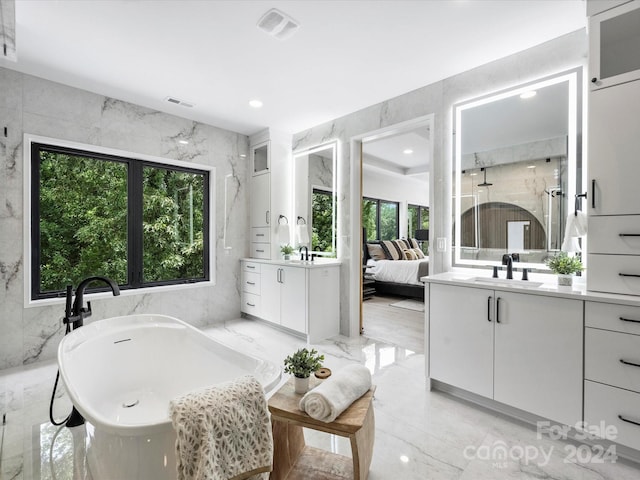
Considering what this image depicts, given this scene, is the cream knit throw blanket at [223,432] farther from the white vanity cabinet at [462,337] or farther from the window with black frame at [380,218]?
the window with black frame at [380,218]

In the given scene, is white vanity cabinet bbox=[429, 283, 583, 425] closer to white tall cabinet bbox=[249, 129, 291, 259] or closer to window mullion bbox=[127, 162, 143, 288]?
white tall cabinet bbox=[249, 129, 291, 259]

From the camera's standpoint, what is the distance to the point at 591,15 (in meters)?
1.89

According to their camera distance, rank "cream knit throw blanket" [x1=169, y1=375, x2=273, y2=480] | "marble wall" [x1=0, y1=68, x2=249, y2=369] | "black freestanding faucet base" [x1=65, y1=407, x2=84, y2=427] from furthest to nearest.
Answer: "marble wall" [x1=0, y1=68, x2=249, y2=369] < "black freestanding faucet base" [x1=65, y1=407, x2=84, y2=427] < "cream knit throw blanket" [x1=169, y1=375, x2=273, y2=480]

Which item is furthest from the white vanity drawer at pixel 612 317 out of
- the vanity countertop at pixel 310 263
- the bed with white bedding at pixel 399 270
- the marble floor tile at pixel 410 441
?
the bed with white bedding at pixel 399 270

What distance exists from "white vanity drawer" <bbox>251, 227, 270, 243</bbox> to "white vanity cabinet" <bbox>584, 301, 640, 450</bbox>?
3.46 metres

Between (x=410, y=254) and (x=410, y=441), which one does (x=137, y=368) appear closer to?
(x=410, y=441)

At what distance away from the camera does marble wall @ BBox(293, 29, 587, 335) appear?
7.89ft

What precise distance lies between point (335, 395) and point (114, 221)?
3.35 meters

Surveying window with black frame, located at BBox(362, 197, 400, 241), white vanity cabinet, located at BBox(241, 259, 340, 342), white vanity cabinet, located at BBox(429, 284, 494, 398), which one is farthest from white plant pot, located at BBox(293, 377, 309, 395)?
window with black frame, located at BBox(362, 197, 400, 241)

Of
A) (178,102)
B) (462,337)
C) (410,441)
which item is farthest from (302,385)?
(178,102)

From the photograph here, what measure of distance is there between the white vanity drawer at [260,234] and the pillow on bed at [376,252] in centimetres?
283

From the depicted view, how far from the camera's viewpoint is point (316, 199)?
4.23 m

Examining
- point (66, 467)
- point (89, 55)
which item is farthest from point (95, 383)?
point (89, 55)

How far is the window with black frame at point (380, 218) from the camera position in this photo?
6.82 metres
